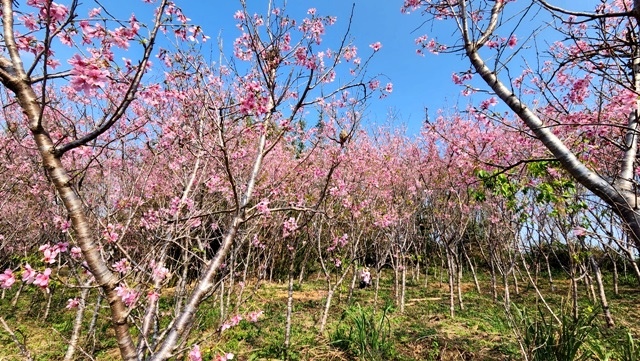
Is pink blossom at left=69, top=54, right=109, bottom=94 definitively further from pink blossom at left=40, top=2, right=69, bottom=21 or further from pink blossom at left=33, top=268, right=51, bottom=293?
pink blossom at left=33, top=268, right=51, bottom=293

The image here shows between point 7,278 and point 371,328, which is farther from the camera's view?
point 371,328

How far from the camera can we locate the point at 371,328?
5211 mm

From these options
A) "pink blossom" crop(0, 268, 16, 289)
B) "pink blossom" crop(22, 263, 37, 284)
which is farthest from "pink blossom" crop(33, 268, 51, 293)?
"pink blossom" crop(0, 268, 16, 289)

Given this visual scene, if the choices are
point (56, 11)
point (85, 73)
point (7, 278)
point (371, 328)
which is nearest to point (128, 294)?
point (7, 278)

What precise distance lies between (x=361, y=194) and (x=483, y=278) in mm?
7978

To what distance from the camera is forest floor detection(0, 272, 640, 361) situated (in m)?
4.68

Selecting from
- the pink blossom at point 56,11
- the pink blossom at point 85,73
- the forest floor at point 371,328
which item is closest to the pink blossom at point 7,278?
the forest floor at point 371,328

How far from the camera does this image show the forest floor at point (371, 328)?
15.3 feet

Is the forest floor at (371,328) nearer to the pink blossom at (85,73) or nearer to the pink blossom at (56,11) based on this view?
the pink blossom at (85,73)

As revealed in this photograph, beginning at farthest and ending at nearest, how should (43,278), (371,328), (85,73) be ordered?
(371,328), (43,278), (85,73)

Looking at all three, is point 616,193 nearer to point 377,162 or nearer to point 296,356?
point 296,356

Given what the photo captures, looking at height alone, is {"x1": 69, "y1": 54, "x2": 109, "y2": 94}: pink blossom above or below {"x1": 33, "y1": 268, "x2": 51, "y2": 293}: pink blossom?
above

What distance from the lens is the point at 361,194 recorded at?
9.66 m

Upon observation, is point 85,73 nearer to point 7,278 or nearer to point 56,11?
point 56,11
